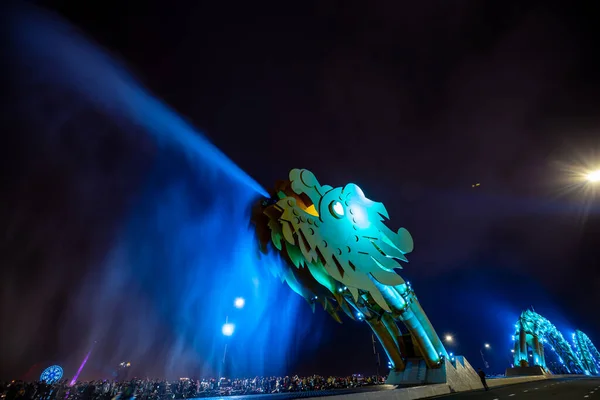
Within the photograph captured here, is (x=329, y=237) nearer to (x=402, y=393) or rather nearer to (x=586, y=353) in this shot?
(x=402, y=393)

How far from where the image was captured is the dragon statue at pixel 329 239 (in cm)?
1205

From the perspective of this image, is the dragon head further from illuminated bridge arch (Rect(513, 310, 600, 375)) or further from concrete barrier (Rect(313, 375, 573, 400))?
illuminated bridge arch (Rect(513, 310, 600, 375))

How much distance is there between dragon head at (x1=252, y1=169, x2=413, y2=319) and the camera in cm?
1202

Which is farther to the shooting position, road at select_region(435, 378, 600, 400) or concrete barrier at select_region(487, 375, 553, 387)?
concrete barrier at select_region(487, 375, 553, 387)

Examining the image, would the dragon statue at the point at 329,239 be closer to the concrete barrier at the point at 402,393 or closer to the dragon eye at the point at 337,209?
the dragon eye at the point at 337,209

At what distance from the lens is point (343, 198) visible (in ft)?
46.4

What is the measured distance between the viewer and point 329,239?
12.4 meters

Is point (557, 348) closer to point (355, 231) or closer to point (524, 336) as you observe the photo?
point (524, 336)

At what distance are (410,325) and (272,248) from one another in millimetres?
12640

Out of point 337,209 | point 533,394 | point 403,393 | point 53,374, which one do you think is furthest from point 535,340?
point 53,374

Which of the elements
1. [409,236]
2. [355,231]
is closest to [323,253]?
[355,231]

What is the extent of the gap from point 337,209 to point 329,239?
1.77 metres

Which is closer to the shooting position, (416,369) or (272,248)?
(272,248)

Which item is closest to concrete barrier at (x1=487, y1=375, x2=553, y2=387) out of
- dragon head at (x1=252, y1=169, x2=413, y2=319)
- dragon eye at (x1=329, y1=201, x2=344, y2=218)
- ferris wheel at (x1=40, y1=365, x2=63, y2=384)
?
dragon head at (x1=252, y1=169, x2=413, y2=319)
